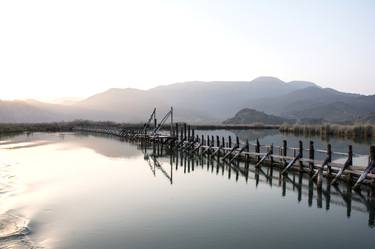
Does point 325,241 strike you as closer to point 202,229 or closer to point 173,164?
point 202,229

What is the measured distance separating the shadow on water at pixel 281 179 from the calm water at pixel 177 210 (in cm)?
5

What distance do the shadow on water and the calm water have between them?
0.05 m

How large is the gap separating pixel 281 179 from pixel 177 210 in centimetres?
879

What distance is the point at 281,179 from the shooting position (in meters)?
23.8

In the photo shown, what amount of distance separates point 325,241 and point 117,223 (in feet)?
21.1

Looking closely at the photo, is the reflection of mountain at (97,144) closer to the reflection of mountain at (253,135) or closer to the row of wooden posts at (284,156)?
the row of wooden posts at (284,156)

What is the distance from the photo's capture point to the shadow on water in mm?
18094

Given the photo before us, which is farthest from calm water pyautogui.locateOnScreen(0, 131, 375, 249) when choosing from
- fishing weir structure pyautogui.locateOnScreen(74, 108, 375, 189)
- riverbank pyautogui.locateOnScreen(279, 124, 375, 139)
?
riverbank pyautogui.locateOnScreen(279, 124, 375, 139)

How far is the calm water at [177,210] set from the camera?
1301 centimetres

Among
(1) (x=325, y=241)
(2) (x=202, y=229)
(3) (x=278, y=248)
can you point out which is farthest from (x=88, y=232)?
(1) (x=325, y=241)

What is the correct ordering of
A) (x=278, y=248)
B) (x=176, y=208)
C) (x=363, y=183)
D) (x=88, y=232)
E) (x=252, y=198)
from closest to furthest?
(x=278, y=248) → (x=88, y=232) → (x=176, y=208) → (x=252, y=198) → (x=363, y=183)

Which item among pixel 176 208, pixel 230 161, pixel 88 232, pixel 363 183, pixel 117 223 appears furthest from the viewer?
pixel 230 161

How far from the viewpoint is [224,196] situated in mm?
19750

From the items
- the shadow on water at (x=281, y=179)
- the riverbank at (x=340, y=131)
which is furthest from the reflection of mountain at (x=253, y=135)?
the shadow on water at (x=281, y=179)
